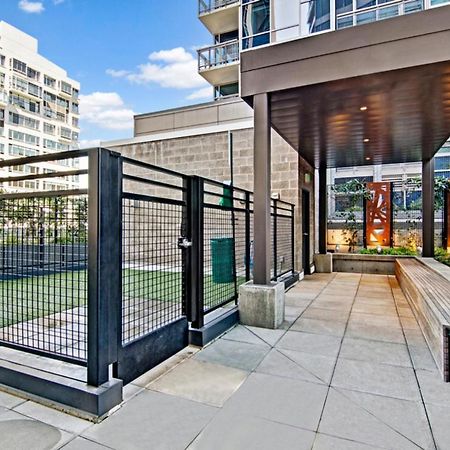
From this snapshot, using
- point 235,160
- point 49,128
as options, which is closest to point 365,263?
point 235,160

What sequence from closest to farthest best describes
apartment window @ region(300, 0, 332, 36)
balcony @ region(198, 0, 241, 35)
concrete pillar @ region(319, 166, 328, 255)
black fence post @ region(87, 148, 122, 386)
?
black fence post @ region(87, 148, 122, 386), apartment window @ region(300, 0, 332, 36), concrete pillar @ region(319, 166, 328, 255), balcony @ region(198, 0, 241, 35)

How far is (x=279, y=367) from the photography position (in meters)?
2.76

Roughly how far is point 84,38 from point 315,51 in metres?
23.7

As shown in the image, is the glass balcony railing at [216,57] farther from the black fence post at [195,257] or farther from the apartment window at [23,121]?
the apartment window at [23,121]

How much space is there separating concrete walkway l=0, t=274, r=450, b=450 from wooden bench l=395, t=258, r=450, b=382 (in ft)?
0.41

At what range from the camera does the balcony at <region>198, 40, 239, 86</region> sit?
15141 mm

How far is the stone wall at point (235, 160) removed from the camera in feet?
23.5

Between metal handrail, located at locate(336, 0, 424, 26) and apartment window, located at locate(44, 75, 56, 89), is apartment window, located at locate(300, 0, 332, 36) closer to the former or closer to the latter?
metal handrail, located at locate(336, 0, 424, 26)

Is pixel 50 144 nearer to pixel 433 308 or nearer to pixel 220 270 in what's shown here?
pixel 220 270

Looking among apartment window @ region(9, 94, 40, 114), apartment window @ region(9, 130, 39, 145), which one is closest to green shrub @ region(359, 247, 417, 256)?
apartment window @ region(9, 130, 39, 145)

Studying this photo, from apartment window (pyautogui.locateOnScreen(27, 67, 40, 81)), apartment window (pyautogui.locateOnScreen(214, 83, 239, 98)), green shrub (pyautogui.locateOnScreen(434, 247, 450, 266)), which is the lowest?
green shrub (pyautogui.locateOnScreen(434, 247, 450, 266))

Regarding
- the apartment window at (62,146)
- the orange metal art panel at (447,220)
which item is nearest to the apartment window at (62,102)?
the apartment window at (62,146)

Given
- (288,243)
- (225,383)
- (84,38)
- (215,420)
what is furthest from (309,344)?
(84,38)

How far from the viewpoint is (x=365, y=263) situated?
854cm
